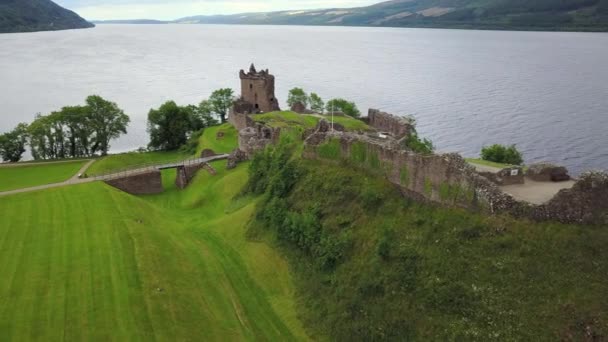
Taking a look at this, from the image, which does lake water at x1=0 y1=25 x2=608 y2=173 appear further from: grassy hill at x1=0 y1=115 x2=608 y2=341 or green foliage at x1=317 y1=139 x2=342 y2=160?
grassy hill at x1=0 y1=115 x2=608 y2=341

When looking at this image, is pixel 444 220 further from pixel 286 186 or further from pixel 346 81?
pixel 346 81

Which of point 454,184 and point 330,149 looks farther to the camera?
point 330,149

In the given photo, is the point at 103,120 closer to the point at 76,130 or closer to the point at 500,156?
the point at 76,130

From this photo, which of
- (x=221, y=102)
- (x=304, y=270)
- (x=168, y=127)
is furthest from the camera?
(x=221, y=102)

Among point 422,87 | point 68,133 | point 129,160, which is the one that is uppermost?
point 68,133

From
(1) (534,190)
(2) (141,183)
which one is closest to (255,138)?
(2) (141,183)

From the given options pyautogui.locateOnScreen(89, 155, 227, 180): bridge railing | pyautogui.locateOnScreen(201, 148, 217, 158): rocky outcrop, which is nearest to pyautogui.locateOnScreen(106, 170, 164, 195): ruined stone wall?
pyautogui.locateOnScreen(89, 155, 227, 180): bridge railing

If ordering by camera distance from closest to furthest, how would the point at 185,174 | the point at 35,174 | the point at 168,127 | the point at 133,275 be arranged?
the point at 133,275
the point at 185,174
the point at 35,174
the point at 168,127

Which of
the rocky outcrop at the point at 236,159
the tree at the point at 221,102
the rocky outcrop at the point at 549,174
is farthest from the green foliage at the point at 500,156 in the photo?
the tree at the point at 221,102

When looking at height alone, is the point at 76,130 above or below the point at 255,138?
below
